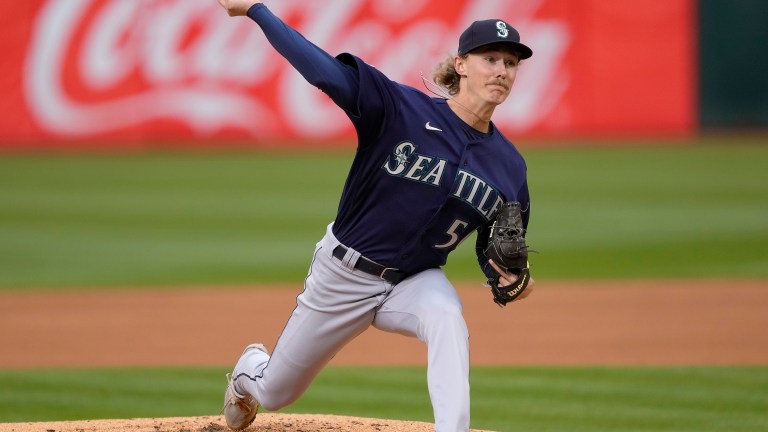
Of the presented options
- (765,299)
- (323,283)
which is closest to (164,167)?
(765,299)

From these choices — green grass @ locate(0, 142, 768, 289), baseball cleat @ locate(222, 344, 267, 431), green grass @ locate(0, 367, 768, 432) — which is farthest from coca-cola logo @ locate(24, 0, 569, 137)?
baseball cleat @ locate(222, 344, 267, 431)

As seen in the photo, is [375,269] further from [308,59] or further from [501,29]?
[501,29]

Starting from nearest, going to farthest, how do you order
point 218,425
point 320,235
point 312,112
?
point 218,425 < point 320,235 < point 312,112

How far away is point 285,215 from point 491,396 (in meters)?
8.67

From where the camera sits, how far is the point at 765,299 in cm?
1020

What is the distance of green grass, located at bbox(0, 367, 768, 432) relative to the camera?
21.1ft

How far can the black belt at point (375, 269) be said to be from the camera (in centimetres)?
499

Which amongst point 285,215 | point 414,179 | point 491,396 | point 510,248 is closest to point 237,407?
point 414,179

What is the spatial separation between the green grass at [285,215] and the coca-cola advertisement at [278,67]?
546 mm

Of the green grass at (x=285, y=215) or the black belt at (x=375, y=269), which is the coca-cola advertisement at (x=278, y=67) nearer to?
the green grass at (x=285, y=215)

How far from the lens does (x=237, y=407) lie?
5.56 meters

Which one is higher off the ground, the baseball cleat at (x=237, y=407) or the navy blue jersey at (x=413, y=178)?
the navy blue jersey at (x=413, y=178)

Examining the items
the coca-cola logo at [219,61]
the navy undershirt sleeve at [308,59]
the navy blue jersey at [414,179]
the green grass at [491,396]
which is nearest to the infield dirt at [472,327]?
the green grass at [491,396]

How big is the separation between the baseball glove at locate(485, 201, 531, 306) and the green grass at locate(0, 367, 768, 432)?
4.80 feet
